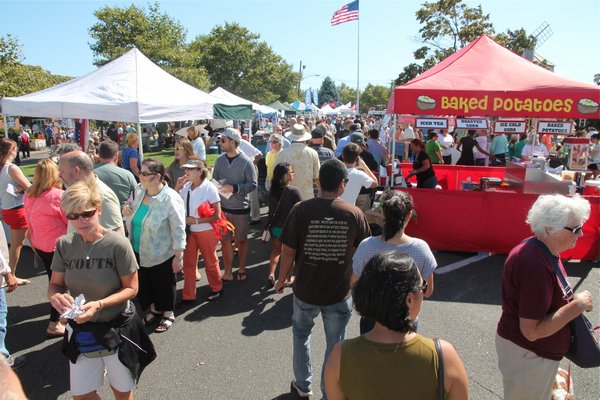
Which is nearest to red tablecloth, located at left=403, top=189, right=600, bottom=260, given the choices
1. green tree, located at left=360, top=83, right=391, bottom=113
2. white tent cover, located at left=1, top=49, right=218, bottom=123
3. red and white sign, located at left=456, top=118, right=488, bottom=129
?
white tent cover, located at left=1, top=49, right=218, bottom=123

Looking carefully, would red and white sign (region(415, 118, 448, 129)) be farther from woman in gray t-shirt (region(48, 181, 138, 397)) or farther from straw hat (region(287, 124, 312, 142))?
woman in gray t-shirt (region(48, 181, 138, 397))

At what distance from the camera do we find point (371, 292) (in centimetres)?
149

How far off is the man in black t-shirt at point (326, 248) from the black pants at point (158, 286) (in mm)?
1748

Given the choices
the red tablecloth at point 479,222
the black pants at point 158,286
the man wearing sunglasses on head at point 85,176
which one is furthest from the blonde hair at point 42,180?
the red tablecloth at point 479,222

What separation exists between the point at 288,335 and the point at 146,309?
160 cm

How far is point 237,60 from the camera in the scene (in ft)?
129

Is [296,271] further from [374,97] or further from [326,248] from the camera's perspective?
[374,97]

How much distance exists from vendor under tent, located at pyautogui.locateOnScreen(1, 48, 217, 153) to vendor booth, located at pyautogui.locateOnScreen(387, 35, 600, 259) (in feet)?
13.0

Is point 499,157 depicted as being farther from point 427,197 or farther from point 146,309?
point 146,309

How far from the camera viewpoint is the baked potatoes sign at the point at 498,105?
608cm

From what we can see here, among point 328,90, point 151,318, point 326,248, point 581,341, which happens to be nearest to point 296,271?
point 326,248

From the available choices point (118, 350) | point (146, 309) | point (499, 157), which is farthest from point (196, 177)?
point (499, 157)

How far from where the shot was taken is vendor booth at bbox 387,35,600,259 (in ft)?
19.6

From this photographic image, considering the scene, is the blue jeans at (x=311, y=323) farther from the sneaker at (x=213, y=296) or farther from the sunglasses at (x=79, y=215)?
the sneaker at (x=213, y=296)
